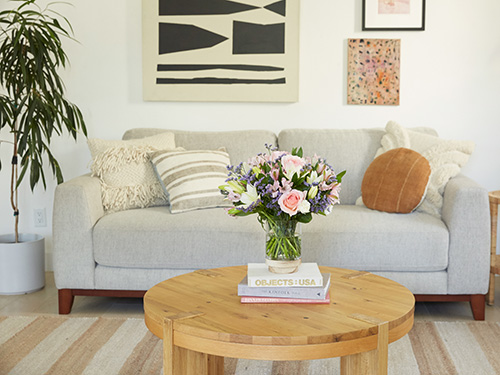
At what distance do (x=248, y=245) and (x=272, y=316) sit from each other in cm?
121

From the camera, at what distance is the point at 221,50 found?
3867 mm

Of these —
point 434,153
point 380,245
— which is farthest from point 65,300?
point 434,153

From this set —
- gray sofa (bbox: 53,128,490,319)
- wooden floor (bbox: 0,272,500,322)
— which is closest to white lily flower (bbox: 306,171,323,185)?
gray sofa (bbox: 53,128,490,319)

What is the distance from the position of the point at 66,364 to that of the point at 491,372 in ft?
5.39

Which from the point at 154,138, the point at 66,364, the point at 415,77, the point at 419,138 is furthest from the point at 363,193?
the point at 66,364

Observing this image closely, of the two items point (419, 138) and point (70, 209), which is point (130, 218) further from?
point (419, 138)

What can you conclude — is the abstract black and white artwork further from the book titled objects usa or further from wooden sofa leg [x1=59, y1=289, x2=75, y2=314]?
the book titled objects usa

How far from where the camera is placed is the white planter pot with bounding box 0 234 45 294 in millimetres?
3355

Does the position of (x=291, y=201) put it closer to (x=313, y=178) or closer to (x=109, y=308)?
(x=313, y=178)

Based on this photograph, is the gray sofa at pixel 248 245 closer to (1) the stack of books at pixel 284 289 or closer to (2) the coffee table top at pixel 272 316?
(2) the coffee table top at pixel 272 316

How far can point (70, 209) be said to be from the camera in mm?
2961

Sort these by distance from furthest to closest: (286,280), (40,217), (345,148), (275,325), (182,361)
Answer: (40,217) → (345,148) → (286,280) → (182,361) → (275,325)

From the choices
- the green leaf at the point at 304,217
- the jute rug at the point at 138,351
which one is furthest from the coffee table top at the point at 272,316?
the jute rug at the point at 138,351

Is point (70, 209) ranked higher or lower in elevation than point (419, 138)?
lower
